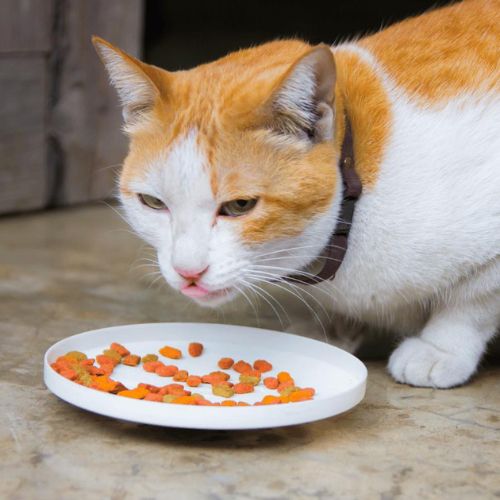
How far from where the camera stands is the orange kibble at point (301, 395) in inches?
64.1

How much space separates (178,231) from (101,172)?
2152mm

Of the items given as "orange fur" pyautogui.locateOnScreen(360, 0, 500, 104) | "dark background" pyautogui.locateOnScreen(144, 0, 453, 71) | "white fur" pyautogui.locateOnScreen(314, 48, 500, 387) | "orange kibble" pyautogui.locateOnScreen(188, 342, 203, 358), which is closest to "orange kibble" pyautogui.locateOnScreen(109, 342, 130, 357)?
"orange kibble" pyautogui.locateOnScreen(188, 342, 203, 358)

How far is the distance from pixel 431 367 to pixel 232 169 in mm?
636

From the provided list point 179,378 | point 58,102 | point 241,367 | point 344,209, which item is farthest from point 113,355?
point 58,102

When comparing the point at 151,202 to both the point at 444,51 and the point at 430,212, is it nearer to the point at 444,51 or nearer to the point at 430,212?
the point at 430,212

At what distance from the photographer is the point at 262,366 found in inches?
73.1

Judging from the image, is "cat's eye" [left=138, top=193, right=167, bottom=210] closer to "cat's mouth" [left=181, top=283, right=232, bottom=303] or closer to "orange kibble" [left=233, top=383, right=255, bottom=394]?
"cat's mouth" [left=181, top=283, right=232, bottom=303]

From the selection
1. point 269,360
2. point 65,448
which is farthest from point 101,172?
point 65,448

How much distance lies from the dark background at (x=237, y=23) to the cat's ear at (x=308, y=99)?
9.48 ft

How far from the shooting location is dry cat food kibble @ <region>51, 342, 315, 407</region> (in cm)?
163

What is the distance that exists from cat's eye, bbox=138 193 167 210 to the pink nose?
17 cm

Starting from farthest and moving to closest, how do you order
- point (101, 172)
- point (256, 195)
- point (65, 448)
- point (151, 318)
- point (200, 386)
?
1. point (101, 172)
2. point (151, 318)
3. point (200, 386)
4. point (256, 195)
5. point (65, 448)

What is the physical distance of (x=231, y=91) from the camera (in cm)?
172

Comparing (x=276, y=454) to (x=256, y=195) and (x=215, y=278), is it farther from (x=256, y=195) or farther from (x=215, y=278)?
(x=256, y=195)
